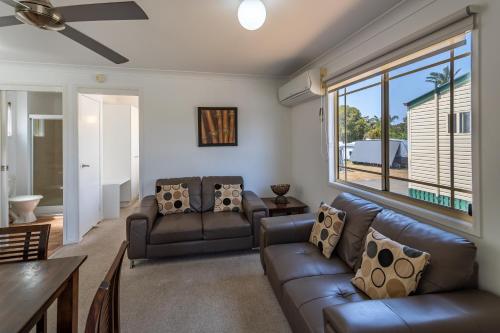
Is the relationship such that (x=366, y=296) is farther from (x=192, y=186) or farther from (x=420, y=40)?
(x=192, y=186)

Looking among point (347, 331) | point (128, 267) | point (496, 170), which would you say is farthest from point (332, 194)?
point (128, 267)

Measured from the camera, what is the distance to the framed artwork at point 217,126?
3818 mm

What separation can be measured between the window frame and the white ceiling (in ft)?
1.87

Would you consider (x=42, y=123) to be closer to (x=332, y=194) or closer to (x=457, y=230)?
(x=332, y=194)

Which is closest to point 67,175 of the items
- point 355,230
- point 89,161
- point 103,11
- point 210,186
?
point 89,161

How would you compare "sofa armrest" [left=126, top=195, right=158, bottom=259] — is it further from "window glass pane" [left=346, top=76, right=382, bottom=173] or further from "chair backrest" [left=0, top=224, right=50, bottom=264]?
"window glass pane" [left=346, top=76, right=382, bottom=173]

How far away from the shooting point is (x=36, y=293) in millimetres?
1068

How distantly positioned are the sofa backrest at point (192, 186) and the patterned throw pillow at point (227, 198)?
0.80 feet

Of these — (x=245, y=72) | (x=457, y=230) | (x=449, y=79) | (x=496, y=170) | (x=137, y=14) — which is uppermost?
(x=245, y=72)

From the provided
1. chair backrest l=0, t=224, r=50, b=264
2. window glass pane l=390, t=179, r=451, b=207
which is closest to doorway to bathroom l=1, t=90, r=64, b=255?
chair backrest l=0, t=224, r=50, b=264

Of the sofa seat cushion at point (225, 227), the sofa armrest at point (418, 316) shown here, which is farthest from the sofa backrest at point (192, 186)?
the sofa armrest at point (418, 316)

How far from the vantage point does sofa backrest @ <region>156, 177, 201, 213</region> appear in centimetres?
347

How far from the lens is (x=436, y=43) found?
1.65m

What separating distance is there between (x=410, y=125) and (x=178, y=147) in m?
2.91
